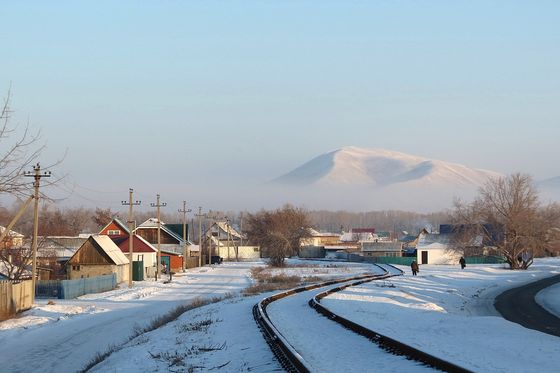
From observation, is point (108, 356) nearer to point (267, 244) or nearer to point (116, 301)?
point (116, 301)

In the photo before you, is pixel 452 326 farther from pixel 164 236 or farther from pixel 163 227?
pixel 163 227

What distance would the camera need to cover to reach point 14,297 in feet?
121

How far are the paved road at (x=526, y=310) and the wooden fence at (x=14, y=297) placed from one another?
78.9ft

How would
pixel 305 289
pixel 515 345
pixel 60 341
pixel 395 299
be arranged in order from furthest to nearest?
1. pixel 305 289
2. pixel 395 299
3. pixel 60 341
4. pixel 515 345

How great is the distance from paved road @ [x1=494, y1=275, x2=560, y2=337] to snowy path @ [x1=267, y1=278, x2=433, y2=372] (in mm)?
10181

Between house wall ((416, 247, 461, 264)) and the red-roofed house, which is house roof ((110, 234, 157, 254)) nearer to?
the red-roofed house

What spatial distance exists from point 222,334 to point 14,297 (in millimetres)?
20223

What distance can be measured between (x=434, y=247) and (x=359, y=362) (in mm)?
95108

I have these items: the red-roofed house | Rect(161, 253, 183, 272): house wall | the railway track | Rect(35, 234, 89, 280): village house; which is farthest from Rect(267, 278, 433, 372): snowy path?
Rect(161, 253, 183, 272): house wall

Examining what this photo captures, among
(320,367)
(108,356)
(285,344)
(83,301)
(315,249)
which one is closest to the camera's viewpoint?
(320,367)

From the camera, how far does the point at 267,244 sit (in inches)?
4215

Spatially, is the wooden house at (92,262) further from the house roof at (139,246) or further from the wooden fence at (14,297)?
the wooden fence at (14,297)

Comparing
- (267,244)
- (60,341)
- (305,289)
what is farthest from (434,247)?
(60,341)

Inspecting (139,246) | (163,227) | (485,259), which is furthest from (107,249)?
(485,259)
